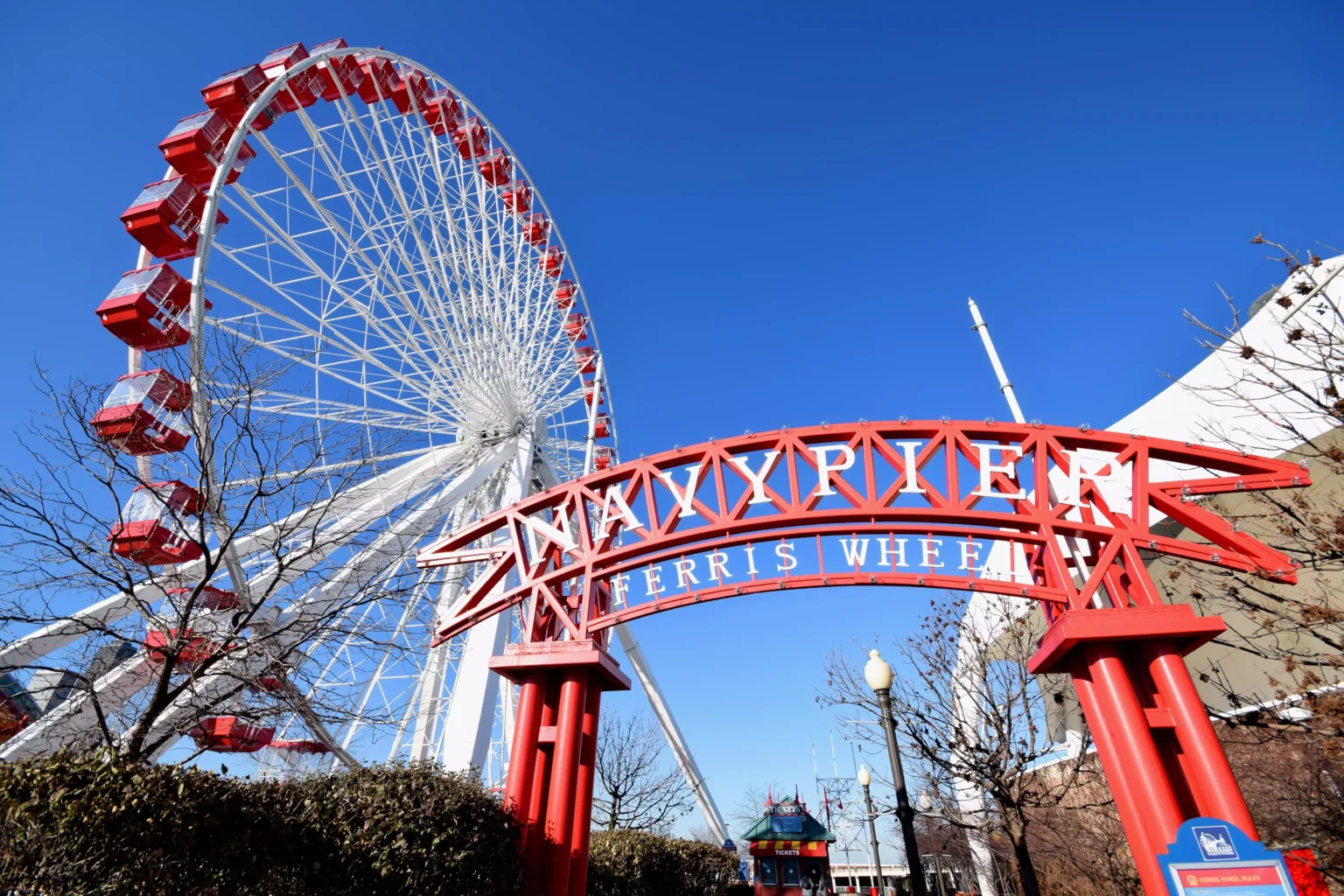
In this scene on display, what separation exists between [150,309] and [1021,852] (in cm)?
1835

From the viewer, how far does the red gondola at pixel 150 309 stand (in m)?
14.7

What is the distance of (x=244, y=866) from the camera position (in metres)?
6.08

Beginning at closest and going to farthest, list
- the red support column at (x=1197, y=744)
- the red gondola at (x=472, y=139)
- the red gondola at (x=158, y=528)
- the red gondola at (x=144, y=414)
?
the red support column at (x=1197, y=744)
the red gondola at (x=158, y=528)
the red gondola at (x=144, y=414)
the red gondola at (x=472, y=139)

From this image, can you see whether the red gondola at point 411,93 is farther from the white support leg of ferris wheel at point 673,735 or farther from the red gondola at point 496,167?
the white support leg of ferris wheel at point 673,735

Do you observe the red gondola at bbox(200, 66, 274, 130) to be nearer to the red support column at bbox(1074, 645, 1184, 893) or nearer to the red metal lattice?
the red metal lattice

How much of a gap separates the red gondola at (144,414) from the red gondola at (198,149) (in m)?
5.01

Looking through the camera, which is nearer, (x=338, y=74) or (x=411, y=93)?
(x=338, y=74)

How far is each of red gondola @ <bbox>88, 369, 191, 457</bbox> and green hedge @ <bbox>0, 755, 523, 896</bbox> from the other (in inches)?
336

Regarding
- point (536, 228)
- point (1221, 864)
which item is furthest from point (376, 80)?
point (1221, 864)

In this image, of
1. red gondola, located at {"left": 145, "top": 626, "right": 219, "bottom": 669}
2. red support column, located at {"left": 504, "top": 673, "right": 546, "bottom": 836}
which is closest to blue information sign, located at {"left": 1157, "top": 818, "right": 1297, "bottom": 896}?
red support column, located at {"left": 504, "top": 673, "right": 546, "bottom": 836}

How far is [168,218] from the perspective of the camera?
622 inches

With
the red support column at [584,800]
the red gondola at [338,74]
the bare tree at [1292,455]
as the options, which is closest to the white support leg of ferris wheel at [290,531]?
the red support column at [584,800]

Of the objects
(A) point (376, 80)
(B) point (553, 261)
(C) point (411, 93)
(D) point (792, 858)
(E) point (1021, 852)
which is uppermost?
(B) point (553, 261)

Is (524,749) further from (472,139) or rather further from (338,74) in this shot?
(472,139)
